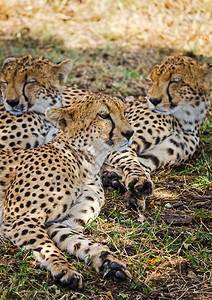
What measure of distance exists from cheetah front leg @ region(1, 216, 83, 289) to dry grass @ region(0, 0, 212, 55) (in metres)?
5.18

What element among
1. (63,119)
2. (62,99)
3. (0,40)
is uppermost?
(63,119)

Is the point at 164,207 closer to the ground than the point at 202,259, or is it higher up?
closer to the ground

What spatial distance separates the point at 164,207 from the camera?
3943 mm

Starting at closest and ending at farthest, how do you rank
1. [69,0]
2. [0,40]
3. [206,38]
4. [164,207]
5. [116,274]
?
[116,274] < [164,207] < [0,40] < [206,38] < [69,0]

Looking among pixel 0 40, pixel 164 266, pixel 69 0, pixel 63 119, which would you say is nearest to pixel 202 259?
pixel 164 266

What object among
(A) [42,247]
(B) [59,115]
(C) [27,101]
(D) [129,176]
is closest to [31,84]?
(C) [27,101]

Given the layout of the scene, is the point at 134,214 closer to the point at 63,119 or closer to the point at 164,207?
the point at 164,207

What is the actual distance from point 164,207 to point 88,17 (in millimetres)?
5905

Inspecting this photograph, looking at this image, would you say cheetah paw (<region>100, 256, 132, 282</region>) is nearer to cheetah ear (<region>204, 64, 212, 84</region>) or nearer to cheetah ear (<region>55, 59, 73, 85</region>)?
cheetah ear (<region>55, 59, 73, 85</region>)

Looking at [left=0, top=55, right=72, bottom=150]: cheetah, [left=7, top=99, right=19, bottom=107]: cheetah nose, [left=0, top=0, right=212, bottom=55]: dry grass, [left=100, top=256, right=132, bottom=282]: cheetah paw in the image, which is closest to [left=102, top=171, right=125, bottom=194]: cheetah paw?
[left=0, top=55, right=72, bottom=150]: cheetah

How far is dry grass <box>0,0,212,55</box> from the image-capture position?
8.20 metres

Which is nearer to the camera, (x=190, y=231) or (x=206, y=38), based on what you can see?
(x=190, y=231)

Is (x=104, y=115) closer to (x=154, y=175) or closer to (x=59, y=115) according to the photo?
(x=59, y=115)

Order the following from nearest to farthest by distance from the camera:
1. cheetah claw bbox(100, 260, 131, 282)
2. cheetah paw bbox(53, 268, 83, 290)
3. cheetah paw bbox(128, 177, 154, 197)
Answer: cheetah paw bbox(53, 268, 83, 290) < cheetah claw bbox(100, 260, 131, 282) < cheetah paw bbox(128, 177, 154, 197)
